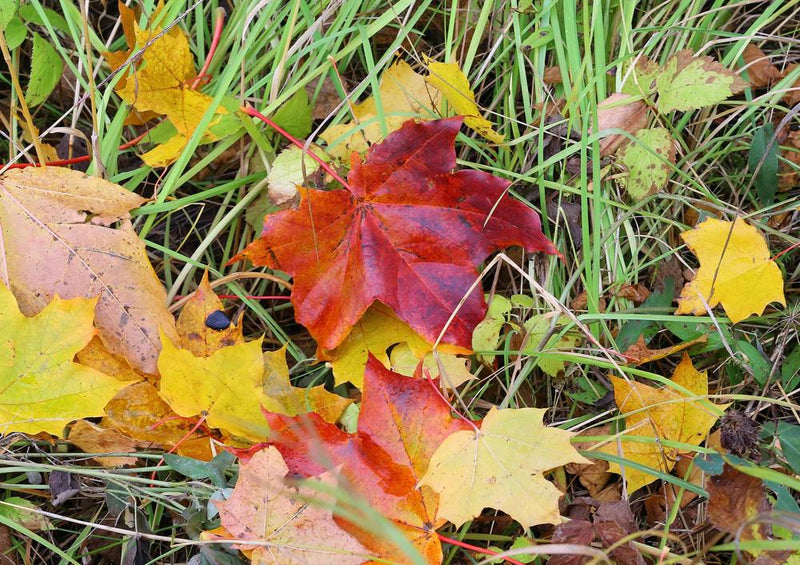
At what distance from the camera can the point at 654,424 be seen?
1130 millimetres

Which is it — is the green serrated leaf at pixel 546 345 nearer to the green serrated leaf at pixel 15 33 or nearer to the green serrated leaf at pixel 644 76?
the green serrated leaf at pixel 644 76

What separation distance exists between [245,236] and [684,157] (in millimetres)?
906

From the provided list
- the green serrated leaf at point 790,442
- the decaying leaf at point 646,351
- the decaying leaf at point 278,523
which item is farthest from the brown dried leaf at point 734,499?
the decaying leaf at point 278,523

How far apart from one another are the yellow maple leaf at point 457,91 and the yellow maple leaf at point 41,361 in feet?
2.37

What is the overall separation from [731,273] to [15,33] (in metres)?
1.49

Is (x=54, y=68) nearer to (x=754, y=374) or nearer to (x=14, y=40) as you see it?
(x=14, y=40)

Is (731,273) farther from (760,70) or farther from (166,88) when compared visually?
(166,88)

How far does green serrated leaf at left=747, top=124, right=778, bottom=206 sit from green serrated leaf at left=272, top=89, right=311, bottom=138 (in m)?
0.88

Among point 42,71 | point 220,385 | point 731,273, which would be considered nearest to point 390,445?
point 220,385

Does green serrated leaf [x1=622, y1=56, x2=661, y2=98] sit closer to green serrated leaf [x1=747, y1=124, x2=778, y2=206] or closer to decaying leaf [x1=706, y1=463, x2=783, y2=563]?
green serrated leaf [x1=747, y1=124, x2=778, y2=206]

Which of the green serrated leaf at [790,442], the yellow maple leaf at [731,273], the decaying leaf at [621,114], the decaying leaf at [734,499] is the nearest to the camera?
the decaying leaf at [734,499]

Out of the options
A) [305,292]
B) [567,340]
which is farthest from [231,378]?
[567,340]

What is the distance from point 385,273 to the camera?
1.16 meters

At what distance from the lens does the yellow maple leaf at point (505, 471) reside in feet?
3.27
